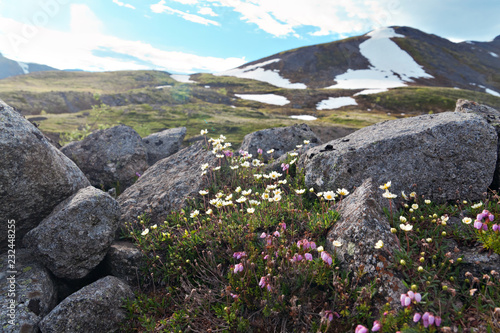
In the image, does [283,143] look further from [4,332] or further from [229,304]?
[4,332]

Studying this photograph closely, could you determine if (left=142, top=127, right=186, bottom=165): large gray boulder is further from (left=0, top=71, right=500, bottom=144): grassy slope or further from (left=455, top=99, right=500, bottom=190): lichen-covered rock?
(left=455, top=99, right=500, bottom=190): lichen-covered rock

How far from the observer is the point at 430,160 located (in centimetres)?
620

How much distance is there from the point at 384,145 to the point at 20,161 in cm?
793

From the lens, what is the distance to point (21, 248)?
6.03 metres

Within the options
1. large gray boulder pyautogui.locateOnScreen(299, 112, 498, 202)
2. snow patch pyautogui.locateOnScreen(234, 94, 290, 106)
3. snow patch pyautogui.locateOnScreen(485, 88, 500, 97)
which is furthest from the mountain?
large gray boulder pyautogui.locateOnScreen(299, 112, 498, 202)

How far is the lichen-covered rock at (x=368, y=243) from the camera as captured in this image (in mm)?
3838

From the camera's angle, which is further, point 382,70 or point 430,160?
point 382,70

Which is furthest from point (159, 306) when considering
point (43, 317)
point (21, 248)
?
point (21, 248)

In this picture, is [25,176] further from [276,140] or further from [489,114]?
[489,114]

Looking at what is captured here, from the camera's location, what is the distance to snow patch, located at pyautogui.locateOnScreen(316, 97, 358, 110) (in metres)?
70.5

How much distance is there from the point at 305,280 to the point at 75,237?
458 centimetres

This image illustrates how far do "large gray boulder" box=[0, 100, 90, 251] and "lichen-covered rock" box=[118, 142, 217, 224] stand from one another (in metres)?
1.74

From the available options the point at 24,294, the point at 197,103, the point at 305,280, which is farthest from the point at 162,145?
the point at 197,103

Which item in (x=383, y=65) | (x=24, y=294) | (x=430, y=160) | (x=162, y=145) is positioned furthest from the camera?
(x=383, y=65)
